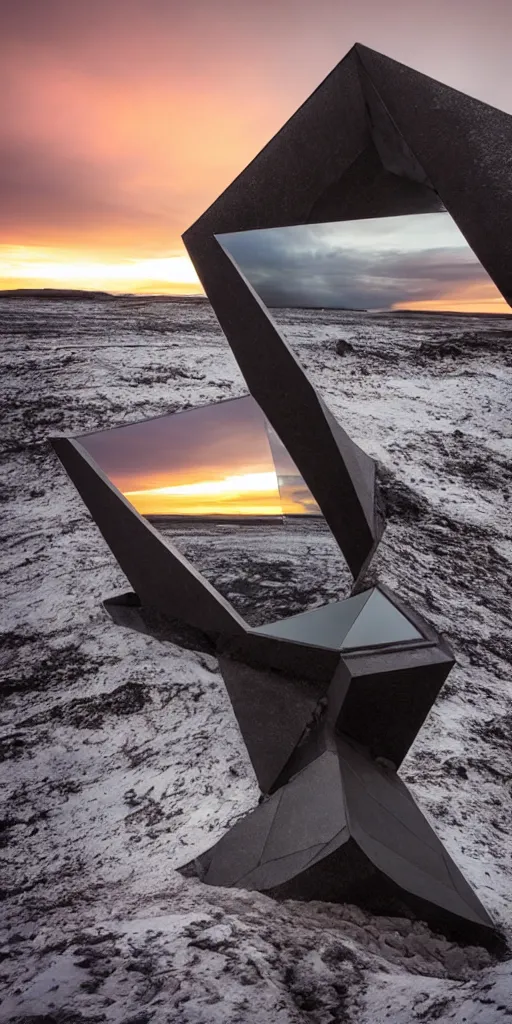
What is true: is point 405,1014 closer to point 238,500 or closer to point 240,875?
point 240,875

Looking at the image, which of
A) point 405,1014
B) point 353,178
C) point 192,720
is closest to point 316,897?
point 405,1014

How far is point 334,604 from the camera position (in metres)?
2.73

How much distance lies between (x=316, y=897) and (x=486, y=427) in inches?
155

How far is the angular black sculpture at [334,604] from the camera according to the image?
209 cm

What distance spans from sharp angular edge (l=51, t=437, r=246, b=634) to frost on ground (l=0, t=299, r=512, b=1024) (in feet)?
2.16

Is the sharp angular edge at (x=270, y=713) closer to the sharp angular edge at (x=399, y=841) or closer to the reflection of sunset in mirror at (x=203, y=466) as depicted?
the sharp angular edge at (x=399, y=841)

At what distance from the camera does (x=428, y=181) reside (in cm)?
223

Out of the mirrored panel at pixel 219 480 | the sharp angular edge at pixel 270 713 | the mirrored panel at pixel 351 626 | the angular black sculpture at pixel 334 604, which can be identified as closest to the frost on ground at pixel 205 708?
the mirrored panel at pixel 219 480

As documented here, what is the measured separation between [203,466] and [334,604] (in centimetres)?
101

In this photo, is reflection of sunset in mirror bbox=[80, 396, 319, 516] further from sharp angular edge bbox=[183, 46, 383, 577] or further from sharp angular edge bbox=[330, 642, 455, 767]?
sharp angular edge bbox=[330, 642, 455, 767]

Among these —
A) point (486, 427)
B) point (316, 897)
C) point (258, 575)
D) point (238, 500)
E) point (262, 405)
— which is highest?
point (486, 427)

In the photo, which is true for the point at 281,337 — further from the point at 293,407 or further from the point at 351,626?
the point at 351,626

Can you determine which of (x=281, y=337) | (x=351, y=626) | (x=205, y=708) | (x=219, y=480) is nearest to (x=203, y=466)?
(x=219, y=480)

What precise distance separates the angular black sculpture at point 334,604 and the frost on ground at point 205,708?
18 centimetres
